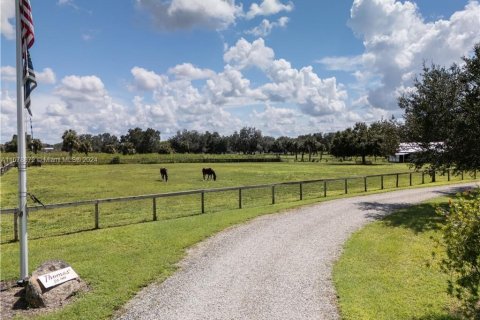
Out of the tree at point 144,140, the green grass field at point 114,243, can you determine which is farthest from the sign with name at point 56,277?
the tree at point 144,140

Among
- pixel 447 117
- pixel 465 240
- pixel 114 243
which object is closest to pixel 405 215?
pixel 447 117

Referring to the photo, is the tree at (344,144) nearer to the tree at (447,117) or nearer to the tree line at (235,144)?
the tree line at (235,144)

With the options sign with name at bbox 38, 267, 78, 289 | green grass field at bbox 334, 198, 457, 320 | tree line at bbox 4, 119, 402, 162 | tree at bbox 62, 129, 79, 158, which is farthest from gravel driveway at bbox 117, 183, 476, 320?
tree at bbox 62, 129, 79, 158

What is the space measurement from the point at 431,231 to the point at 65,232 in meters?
12.1

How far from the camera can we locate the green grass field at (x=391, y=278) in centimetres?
616

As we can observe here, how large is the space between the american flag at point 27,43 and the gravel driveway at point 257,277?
4393 millimetres

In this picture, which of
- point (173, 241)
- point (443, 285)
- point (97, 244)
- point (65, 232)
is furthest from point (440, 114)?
point (65, 232)

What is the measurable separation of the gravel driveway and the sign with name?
1326mm

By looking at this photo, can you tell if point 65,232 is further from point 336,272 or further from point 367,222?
point 367,222

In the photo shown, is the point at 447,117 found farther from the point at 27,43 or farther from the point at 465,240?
the point at 27,43

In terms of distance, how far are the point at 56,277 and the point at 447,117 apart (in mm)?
16092

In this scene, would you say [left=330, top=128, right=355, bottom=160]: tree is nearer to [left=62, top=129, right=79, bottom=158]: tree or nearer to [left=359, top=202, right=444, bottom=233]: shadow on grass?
[left=62, top=129, right=79, bottom=158]: tree

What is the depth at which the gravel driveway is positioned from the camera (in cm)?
615

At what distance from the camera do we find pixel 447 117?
16.4 m
